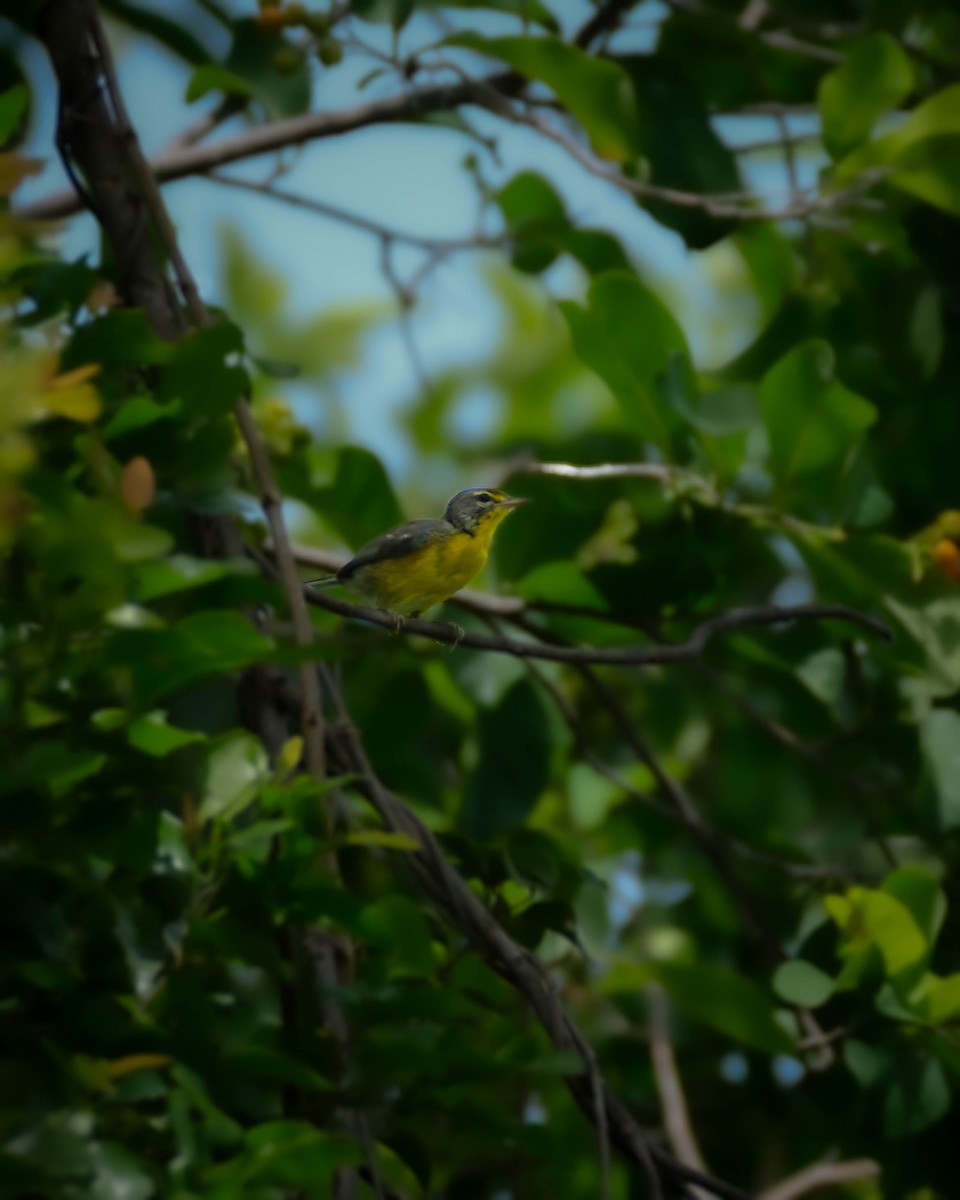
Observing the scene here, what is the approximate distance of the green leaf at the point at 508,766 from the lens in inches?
116

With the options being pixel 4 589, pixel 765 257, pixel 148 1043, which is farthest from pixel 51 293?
pixel 765 257

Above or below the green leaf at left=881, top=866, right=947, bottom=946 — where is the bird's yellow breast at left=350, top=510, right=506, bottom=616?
above

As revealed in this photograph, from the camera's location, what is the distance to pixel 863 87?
284cm

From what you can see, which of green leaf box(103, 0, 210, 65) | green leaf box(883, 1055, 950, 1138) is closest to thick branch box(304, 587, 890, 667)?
green leaf box(883, 1055, 950, 1138)

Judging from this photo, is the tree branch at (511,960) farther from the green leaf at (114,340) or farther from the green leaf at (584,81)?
the green leaf at (584,81)

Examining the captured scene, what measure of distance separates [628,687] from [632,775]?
23cm

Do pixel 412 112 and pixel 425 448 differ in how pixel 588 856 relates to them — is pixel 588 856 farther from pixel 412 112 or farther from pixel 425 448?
Result: pixel 412 112

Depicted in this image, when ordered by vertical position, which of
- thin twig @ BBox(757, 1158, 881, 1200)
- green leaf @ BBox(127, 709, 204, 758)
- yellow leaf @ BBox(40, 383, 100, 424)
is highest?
yellow leaf @ BBox(40, 383, 100, 424)

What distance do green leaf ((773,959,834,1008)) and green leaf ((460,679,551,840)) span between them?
67 cm

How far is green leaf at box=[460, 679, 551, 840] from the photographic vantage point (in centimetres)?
295

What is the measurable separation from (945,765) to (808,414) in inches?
28.1

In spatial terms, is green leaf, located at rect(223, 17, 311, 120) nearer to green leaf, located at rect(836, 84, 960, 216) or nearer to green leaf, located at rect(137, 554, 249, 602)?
green leaf, located at rect(836, 84, 960, 216)

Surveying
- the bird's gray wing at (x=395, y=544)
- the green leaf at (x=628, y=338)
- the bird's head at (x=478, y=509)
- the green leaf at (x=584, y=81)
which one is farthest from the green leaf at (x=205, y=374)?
the green leaf at (x=584, y=81)

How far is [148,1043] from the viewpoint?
1.39 metres
